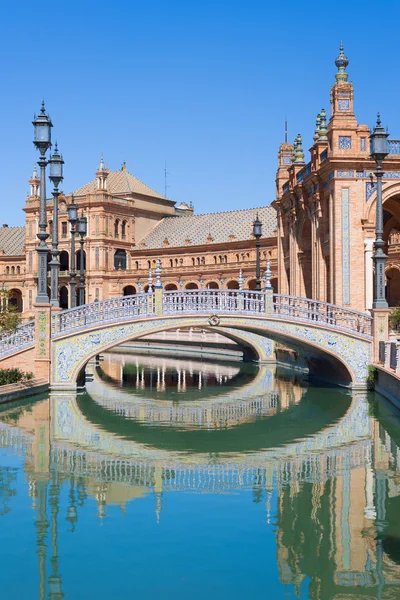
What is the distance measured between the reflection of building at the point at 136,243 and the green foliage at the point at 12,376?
43.0 meters

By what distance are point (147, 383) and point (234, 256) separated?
39.7 m

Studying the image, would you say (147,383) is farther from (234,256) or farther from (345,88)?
(234,256)

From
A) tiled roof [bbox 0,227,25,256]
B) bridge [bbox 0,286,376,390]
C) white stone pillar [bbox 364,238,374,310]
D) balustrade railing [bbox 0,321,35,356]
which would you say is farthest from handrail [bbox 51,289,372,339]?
tiled roof [bbox 0,227,25,256]

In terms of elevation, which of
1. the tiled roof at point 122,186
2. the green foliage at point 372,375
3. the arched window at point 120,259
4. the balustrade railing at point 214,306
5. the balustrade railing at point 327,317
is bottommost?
the green foliage at point 372,375

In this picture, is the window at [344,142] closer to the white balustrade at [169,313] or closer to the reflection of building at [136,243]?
the white balustrade at [169,313]

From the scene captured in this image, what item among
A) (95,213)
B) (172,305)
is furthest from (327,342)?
(95,213)

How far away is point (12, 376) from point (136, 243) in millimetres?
58517

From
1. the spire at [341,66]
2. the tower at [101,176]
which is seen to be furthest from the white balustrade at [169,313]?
the tower at [101,176]

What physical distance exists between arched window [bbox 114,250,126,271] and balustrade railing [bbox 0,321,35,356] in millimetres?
54100

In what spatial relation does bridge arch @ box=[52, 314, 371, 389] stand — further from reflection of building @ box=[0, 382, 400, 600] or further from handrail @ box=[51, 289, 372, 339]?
reflection of building @ box=[0, 382, 400, 600]

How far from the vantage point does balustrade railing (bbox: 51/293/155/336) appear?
2473 cm

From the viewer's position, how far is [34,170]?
83.4m

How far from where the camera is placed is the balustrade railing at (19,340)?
24.4 m

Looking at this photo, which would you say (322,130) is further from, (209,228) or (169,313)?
(209,228)
